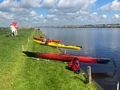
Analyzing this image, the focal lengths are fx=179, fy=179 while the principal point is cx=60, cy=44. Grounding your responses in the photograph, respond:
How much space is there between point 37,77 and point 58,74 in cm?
247

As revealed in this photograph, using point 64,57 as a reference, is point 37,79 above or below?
below

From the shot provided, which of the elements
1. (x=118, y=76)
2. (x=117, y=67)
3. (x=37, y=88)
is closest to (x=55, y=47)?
(x=117, y=67)

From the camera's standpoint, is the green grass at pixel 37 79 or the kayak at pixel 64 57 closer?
the green grass at pixel 37 79

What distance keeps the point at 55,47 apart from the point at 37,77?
989 inches

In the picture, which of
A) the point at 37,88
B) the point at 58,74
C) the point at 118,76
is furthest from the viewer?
the point at 118,76

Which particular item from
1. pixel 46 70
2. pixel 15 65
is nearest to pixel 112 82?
pixel 46 70

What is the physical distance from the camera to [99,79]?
21.3m

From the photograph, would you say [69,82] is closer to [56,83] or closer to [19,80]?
[56,83]

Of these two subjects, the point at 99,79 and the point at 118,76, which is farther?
the point at 118,76

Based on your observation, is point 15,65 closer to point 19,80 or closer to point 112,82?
point 19,80

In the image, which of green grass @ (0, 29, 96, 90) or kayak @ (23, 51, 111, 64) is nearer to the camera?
green grass @ (0, 29, 96, 90)

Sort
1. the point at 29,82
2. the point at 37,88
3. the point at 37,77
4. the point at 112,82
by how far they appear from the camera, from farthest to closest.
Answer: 1. the point at 112,82
2. the point at 37,77
3. the point at 29,82
4. the point at 37,88

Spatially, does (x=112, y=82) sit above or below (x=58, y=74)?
below

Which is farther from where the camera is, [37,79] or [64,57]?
[64,57]
